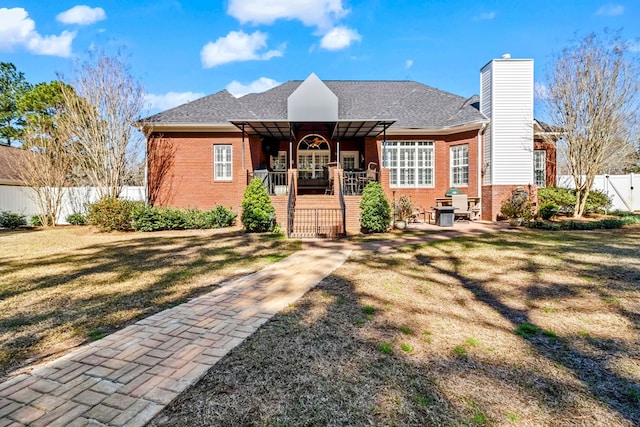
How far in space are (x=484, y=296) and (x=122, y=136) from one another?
16912 millimetres

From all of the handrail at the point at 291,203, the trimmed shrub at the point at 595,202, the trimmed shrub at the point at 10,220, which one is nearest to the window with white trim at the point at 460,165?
the trimmed shrub at the point at 595,202

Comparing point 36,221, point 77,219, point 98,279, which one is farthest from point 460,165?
point 36,221

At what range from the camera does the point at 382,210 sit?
11.3m

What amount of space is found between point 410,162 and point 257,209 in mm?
8856

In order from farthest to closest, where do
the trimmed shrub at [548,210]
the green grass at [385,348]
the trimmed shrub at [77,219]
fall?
the trimmed shrub at [77,219] → the trimmed shrub at [548,210] → the green grass at [385,348]

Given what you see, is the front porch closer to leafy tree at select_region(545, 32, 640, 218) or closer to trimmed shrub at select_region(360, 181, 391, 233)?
trimmed shrub at select_region(360, 181, 391, 233)

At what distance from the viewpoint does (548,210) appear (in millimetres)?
13367

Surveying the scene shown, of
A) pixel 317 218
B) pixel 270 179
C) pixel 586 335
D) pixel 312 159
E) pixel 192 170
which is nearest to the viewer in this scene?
pixel 586 335

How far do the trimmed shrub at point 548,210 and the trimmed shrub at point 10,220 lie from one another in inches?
960

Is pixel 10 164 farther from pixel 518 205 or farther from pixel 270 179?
pixel 518 205

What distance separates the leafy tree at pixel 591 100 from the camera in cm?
1332

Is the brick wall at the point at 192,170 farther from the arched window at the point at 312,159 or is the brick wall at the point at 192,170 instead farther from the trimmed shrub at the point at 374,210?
the trimmed shrub at the point at 374,210

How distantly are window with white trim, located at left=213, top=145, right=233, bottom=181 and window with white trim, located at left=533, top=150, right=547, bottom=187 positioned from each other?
15.1 m

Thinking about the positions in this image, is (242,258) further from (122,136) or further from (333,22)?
(333,22)
